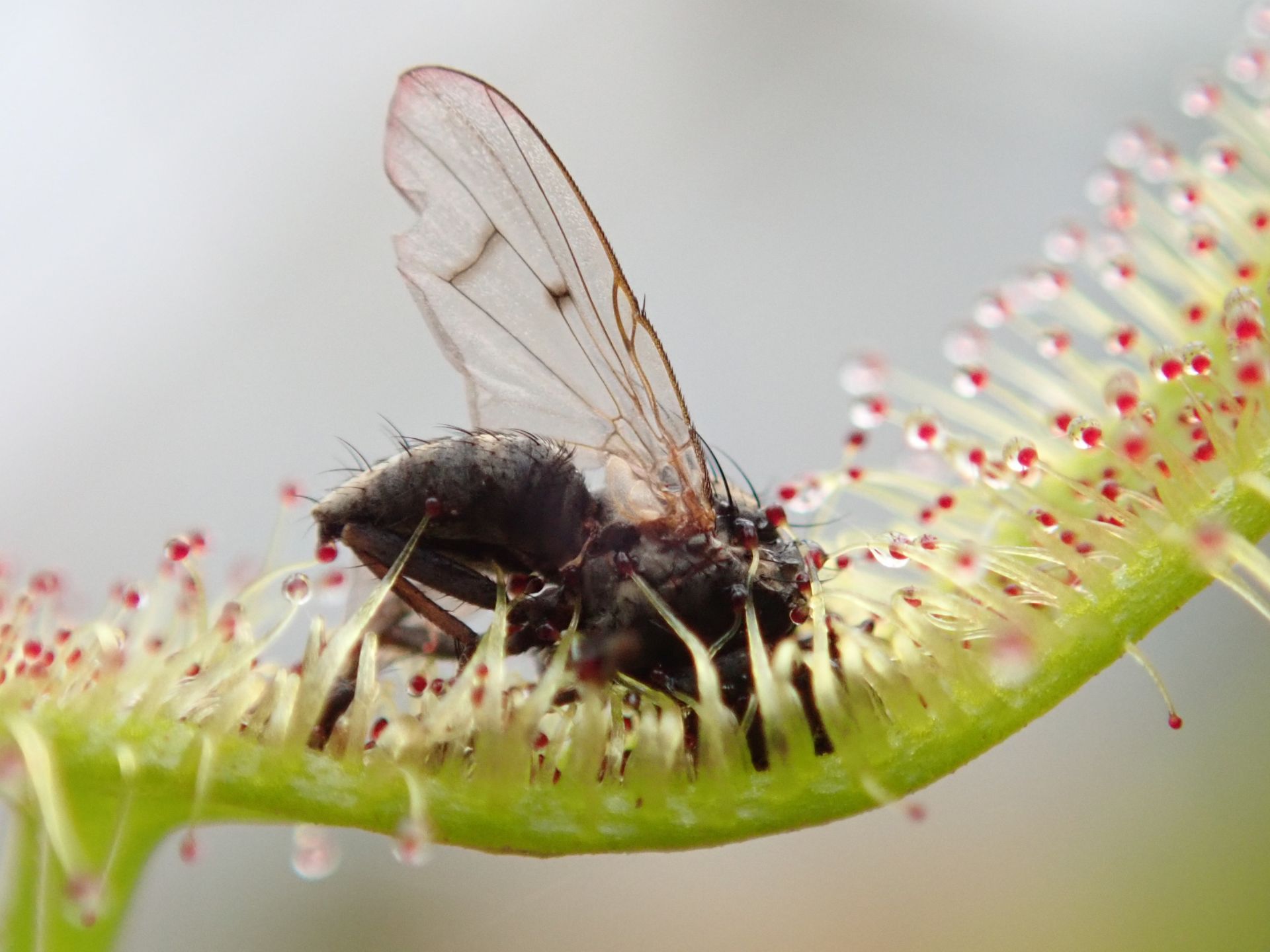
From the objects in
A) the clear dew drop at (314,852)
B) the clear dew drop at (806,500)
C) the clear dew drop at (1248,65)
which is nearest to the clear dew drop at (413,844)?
the clear dew drop at (314,852)

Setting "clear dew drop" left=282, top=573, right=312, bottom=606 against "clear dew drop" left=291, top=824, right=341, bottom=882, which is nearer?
"clear dew drop" left=291, top=824, right=341, bottom=882

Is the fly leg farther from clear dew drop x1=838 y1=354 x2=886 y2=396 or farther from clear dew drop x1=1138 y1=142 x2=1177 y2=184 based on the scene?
clear dew drop x1=1138 y1=142 x2=1177 y2=184

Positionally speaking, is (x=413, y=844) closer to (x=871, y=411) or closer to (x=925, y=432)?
(x=925, y=432)

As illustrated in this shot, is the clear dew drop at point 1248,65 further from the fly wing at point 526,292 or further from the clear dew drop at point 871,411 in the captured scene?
the fly wing at point 526,292

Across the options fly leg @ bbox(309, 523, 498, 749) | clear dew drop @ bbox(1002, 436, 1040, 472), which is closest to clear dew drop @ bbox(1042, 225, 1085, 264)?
clear dew drop @ bbox(1002, 436, 1040, 472)

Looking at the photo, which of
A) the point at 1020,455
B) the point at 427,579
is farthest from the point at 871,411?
the point at 427,579

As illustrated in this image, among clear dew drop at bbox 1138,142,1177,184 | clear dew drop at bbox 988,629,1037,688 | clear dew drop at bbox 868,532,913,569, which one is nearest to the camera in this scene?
clear dew drop at bbox 988,629,1037,688

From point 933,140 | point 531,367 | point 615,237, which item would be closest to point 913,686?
point 531,367
